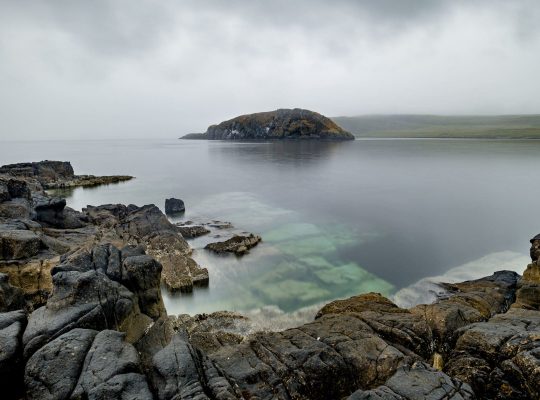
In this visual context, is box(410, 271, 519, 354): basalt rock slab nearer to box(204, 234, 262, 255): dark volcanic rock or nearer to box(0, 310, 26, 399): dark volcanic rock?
box(0, 310, 26, 399): dark volcanic rock

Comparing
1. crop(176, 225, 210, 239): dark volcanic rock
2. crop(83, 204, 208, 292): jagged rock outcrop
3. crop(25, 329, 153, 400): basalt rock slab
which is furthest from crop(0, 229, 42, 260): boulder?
crop(176, 225, 210, 239): dark volcanic rock

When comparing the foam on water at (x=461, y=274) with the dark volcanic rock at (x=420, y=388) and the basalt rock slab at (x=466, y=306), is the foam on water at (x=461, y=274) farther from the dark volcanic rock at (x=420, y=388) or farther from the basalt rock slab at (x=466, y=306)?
the dark volcanic rock at (x=420, y=388)

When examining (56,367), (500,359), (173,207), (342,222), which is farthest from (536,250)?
(173,207)

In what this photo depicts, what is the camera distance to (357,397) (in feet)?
24.4

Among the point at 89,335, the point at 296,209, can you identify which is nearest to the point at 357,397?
the point at 89,335

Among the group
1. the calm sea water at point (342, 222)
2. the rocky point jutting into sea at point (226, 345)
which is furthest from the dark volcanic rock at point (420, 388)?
the calm sea water at point (342, 222)

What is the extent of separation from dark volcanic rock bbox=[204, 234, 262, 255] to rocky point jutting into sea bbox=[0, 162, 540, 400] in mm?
8837

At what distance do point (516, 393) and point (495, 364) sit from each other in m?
0.76

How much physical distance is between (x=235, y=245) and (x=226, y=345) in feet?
44.9

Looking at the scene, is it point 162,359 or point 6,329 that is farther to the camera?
point 6,329

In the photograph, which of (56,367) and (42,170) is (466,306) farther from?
(42,170)

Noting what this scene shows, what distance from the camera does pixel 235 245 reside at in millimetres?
25266

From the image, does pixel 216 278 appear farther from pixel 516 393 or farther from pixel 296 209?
pixel 296 209

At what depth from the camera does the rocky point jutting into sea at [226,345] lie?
7488 millimetres
